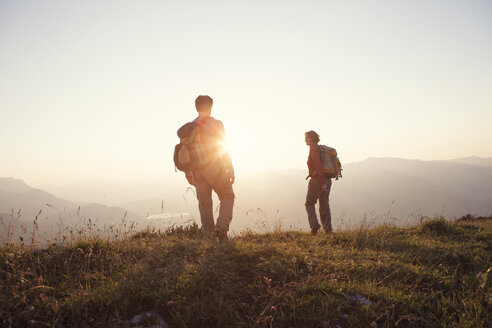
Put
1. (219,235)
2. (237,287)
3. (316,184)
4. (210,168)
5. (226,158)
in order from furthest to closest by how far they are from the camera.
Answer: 1. (316,184)
2. (226,158)
3. (210,168)
4. (219,235)
5. (237,287)

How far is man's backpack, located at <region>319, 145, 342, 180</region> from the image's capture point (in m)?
8.27

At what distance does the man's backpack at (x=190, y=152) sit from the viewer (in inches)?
215

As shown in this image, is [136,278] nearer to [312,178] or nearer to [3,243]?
[3,243]

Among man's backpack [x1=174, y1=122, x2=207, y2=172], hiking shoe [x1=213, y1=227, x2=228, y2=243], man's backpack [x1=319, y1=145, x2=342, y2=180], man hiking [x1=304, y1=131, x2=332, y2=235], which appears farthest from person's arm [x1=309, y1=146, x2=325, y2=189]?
man's backpack [x1=174, y1=122, x2=207, y2=172]

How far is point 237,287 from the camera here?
3490 mm

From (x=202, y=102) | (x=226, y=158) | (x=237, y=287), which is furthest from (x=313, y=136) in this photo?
(x=237, y=287)

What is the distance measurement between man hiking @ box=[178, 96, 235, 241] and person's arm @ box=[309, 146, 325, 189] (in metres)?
3.30

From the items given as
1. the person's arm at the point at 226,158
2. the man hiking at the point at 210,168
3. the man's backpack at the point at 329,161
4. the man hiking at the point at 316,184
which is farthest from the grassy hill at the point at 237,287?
the man's backpack at the point at 329,161

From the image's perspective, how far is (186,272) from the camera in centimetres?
371

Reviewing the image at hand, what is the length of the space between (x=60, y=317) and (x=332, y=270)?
346 cm

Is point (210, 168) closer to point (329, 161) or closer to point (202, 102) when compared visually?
point (202, 102)

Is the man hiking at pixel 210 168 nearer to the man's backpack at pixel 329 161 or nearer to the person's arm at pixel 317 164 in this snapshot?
the person's arm at pixel 317 164

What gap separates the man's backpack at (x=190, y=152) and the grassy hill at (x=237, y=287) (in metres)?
1.55

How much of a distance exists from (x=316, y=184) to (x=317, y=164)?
24.2 inches
